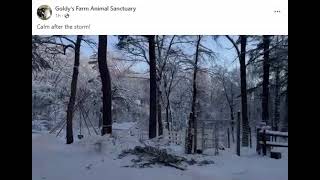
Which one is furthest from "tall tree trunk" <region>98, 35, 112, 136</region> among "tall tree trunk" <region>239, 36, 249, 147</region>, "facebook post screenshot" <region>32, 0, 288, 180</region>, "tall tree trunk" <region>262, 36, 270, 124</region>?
"tall tree trunk" <region>262, 36, 270, 124</region>

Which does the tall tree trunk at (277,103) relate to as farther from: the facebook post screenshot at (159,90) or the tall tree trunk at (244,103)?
the tall tree trunk at (244,103)

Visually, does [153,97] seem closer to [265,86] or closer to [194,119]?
[194,119]

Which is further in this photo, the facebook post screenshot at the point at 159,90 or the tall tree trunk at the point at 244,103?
the tall tree trunk at the point at 244,103

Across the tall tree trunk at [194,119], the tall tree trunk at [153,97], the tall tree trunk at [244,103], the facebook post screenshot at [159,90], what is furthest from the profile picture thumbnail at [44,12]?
the tall tree trunk at [244,103]

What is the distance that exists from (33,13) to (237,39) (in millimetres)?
938

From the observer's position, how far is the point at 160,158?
193 cm

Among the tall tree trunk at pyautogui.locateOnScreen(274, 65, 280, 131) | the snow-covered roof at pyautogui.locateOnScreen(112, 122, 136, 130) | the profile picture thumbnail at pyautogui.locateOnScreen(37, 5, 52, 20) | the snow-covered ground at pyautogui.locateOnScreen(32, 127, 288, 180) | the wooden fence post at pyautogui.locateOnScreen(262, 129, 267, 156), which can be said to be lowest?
the snow-covered ground at pyautogui.locateOnScreen(32, 127, 288, 180)

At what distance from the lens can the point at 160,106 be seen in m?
2.01

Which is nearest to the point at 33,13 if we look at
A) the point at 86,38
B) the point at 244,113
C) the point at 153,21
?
the point at 86,38

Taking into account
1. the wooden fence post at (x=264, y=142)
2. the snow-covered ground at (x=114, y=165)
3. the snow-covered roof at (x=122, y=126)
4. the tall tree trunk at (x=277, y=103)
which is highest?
the tall tree trunk at (x=277, y=103)

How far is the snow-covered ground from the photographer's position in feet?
6.15

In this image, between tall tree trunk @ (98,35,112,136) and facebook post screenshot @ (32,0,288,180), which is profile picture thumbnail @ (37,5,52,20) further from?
tall tree trunk @ (98,35,112,136)

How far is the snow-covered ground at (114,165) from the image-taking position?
188cm
